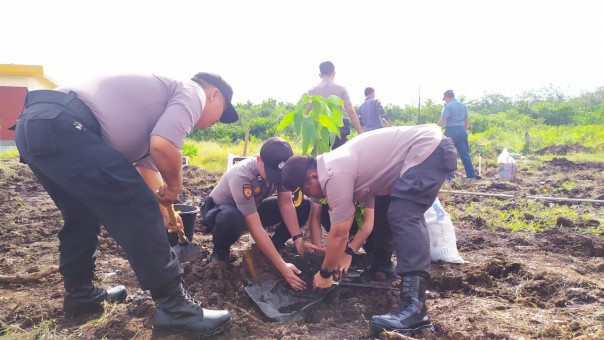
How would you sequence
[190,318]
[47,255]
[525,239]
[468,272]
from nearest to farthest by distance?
[190,318] < [468,272] < [47,255] < [525,239]

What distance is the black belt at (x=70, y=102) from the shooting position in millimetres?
1933

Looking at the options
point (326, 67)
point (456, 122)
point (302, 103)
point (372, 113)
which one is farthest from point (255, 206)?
point (456, 122)

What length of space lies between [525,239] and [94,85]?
12.7ft

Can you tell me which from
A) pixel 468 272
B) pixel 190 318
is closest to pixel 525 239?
pixel 468 272

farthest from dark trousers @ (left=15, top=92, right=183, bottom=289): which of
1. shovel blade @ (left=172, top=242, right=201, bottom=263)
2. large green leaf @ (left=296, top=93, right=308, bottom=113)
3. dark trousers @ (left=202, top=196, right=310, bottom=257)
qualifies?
large green leaf @ (left=296, top=93, right=308, bottom=113)

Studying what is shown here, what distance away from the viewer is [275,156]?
274 cm

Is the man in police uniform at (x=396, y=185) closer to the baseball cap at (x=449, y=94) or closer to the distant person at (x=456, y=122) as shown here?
the distant person at (x=456, y=122)

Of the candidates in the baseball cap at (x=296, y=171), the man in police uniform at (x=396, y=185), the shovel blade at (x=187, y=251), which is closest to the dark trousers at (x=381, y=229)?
the man in police uniform at (x=396, y=185)

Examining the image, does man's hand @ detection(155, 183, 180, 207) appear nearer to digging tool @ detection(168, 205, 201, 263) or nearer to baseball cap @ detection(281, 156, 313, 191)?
baseball cap @ detection(281, 156, 313, 191)

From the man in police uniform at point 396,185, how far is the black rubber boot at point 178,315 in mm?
774

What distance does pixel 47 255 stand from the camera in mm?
3600

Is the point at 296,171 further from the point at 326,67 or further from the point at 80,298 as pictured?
the point at 326,67

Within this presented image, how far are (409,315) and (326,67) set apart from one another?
3.80 metres

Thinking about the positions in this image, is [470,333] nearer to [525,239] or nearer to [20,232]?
[525,239]
